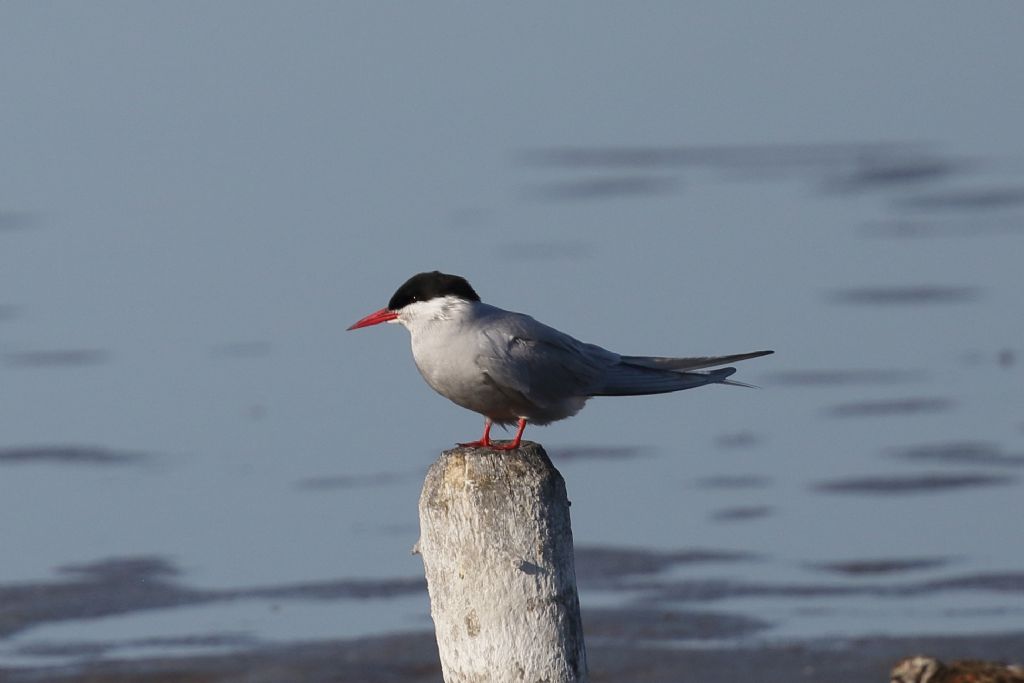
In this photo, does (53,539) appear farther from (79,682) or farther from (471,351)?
(471,351)

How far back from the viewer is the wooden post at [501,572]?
541 cm

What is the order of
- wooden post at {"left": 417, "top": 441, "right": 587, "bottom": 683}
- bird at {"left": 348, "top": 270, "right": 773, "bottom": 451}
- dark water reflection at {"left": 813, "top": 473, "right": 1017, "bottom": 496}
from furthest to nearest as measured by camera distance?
1. dark water reflection at {"left": 813, "top": 473, "right": 1017, "bottom": 496}
2. bird at {"left": 348, "top": 270, "right": 773, "bottom": 451}
3. wooden post at {"left": 417, "top": 441, "right": 587, "bottom": 683}

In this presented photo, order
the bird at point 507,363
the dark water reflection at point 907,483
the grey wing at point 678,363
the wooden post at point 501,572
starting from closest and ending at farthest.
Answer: the wooden post at point 501,572
the bird at point 507,363
the grey wing at point 678,363
the dark water reflection at point 907,483

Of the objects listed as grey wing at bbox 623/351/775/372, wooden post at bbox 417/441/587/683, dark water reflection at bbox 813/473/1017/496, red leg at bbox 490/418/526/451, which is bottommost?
wooden post at bbox 417/441/587/683

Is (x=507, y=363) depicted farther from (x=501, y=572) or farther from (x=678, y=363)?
(x=501, y=572)

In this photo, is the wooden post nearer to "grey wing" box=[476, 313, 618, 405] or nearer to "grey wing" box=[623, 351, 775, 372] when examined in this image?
"grey wing" box=[476, 313, 618, 405]

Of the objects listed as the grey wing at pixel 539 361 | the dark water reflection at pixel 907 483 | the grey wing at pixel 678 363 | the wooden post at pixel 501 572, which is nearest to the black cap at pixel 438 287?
the grey wing at pixel 539 361

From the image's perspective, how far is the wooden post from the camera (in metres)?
5.41

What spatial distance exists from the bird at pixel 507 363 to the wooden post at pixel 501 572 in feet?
2.04

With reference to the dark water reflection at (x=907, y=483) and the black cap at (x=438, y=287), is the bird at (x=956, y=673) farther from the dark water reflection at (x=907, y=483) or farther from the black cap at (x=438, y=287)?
the dark water reflection at (x=907, y=483)

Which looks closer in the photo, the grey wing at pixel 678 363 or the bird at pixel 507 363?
the bird at pixel 507 363

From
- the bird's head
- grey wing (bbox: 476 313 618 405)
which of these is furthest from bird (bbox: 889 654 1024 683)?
the bird's head

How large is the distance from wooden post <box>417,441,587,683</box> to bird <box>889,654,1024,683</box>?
5.85 ft

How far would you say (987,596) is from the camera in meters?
11.1
